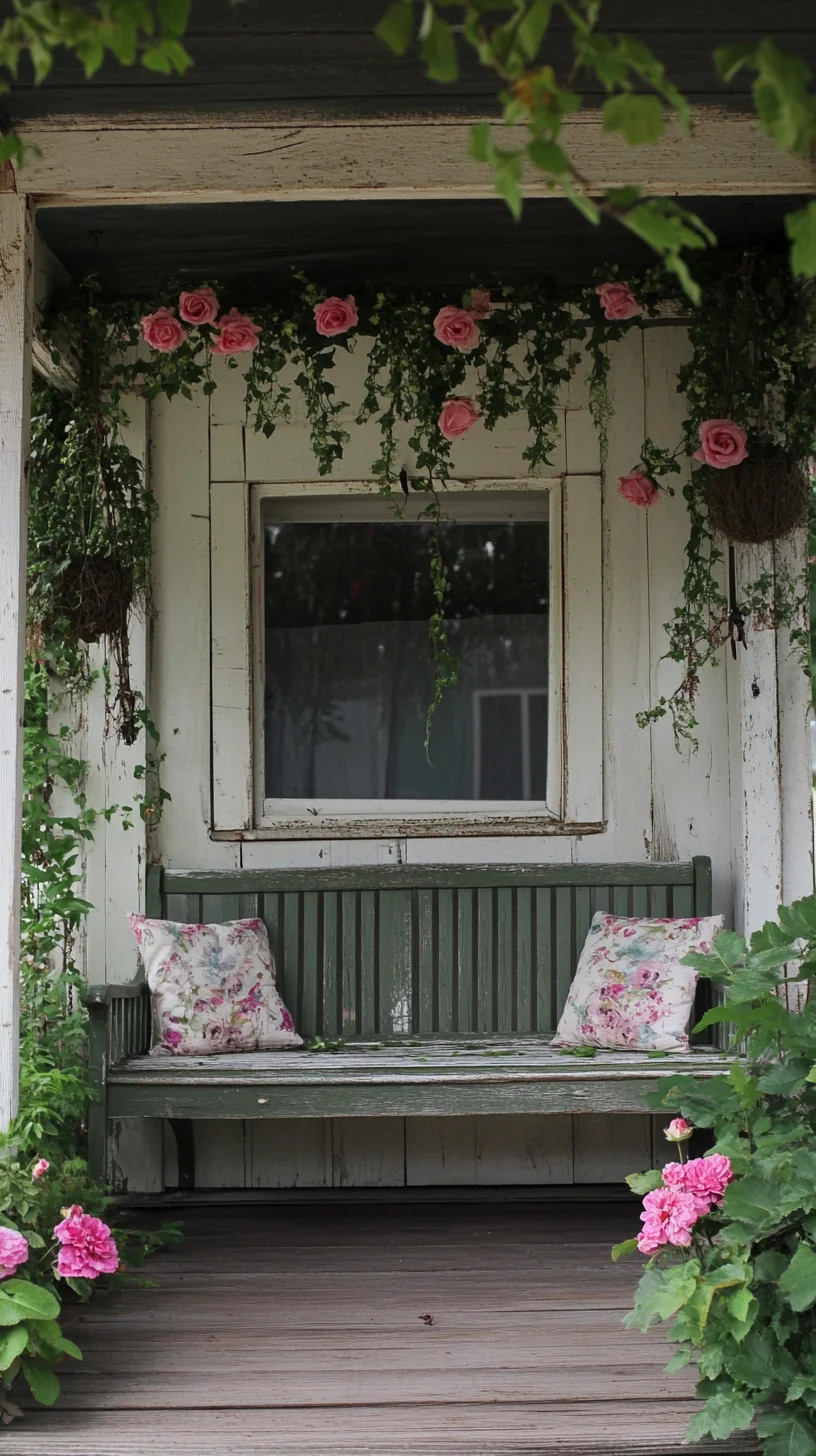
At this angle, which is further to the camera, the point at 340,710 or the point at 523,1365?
the point at 340,710

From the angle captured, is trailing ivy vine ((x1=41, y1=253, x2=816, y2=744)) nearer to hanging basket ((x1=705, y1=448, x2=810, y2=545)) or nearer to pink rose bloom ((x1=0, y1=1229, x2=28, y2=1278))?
hanging basket ((x1=705, y1=448, x2=810, y2=545))

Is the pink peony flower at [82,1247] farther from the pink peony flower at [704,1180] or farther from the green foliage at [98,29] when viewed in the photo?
the green foliage at [98,29]

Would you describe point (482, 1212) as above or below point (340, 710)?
below

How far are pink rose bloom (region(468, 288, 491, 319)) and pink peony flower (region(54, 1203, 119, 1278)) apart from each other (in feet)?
8.15

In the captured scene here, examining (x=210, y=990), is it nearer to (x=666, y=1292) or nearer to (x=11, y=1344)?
(x=11, y=1344)

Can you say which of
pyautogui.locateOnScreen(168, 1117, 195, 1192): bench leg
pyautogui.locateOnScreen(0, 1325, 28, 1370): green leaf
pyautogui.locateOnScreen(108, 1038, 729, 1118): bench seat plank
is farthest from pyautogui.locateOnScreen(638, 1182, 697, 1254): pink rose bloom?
pyautogui.locateOnScreen(168, 1117, 195, 1192): bench leg

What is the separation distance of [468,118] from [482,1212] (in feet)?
9.57

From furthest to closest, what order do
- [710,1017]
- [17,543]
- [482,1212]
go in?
[482,1212] < [17,543] < [710,1017]

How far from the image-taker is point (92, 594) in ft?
12.5

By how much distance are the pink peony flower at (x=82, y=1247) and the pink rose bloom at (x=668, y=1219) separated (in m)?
1.04

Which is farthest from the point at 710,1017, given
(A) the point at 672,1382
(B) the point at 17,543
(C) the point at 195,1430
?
(B) the point at 17,543

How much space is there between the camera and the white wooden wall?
4.25 m

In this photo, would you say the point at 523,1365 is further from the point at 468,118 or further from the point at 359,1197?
the point at 468,118

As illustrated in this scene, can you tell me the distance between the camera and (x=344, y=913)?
164 inches
